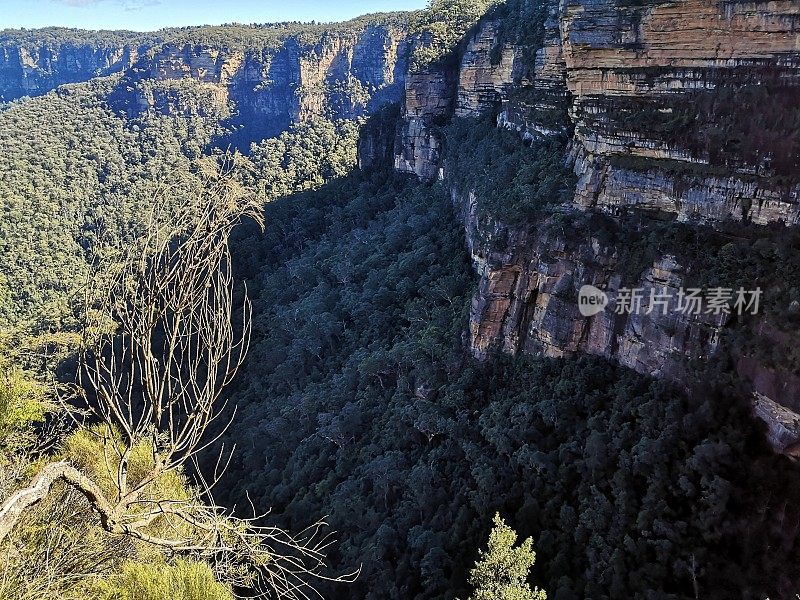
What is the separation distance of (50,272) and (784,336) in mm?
41264

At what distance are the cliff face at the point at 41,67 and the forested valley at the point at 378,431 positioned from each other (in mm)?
72456

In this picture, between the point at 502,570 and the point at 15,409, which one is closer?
the point at 15,409

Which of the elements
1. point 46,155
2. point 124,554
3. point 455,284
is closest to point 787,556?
point 124,554

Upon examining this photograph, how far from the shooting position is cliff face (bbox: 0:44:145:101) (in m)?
89.8

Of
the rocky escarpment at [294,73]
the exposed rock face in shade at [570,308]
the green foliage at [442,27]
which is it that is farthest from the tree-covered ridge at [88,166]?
the exposed rock face in shade at [570,308]

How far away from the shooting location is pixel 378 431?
18.7 m

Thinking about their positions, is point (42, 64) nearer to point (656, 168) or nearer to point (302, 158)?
point (302, 158)

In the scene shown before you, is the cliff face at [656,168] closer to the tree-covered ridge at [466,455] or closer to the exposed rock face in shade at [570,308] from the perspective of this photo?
the exposed rock face in shade at [570,308]

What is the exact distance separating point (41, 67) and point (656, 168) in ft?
346

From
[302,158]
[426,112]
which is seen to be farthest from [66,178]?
[426,112]

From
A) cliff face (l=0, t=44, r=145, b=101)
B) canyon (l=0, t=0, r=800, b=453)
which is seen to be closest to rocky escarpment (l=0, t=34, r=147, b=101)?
cliff face (l=0, t=44, r=145, b=101)

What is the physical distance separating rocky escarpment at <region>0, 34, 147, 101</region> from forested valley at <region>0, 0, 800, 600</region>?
237 feet

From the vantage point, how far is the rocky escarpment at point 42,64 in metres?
89.4

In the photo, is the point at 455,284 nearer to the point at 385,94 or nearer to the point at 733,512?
the point at 733,512
